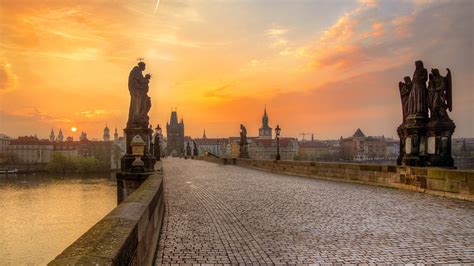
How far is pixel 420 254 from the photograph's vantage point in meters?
5.62

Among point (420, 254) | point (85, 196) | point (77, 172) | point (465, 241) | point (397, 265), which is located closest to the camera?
point (397, 265)

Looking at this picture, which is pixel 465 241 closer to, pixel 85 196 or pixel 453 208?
pixel 453 208

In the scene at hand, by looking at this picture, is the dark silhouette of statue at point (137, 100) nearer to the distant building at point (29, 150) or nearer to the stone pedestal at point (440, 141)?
the stone pedestal at point (440, 141)

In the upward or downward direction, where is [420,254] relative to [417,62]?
downward

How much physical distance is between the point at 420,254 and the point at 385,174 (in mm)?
10698

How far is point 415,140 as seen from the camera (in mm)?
15227

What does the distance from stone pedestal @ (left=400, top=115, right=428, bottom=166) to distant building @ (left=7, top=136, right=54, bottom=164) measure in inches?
6919

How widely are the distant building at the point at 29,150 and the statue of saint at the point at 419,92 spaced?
577 feet

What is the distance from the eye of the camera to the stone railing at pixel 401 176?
11609 mm

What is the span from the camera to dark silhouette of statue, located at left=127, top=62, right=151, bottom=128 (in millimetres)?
19047

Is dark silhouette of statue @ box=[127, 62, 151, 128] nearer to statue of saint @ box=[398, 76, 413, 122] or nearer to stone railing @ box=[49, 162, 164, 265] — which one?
statue of saint @ box=[398, 76, 413, 122]

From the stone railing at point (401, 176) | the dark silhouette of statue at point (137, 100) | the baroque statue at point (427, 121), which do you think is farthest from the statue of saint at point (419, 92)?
the dark silhouette of statue at point (137, 100)

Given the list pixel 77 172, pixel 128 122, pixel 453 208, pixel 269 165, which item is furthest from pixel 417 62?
pixel 77 172

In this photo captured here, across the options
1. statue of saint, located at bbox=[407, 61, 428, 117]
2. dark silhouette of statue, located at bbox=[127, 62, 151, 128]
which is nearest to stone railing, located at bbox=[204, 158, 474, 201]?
statue of saint, located at bbox=[407, 61, 428, 117]
